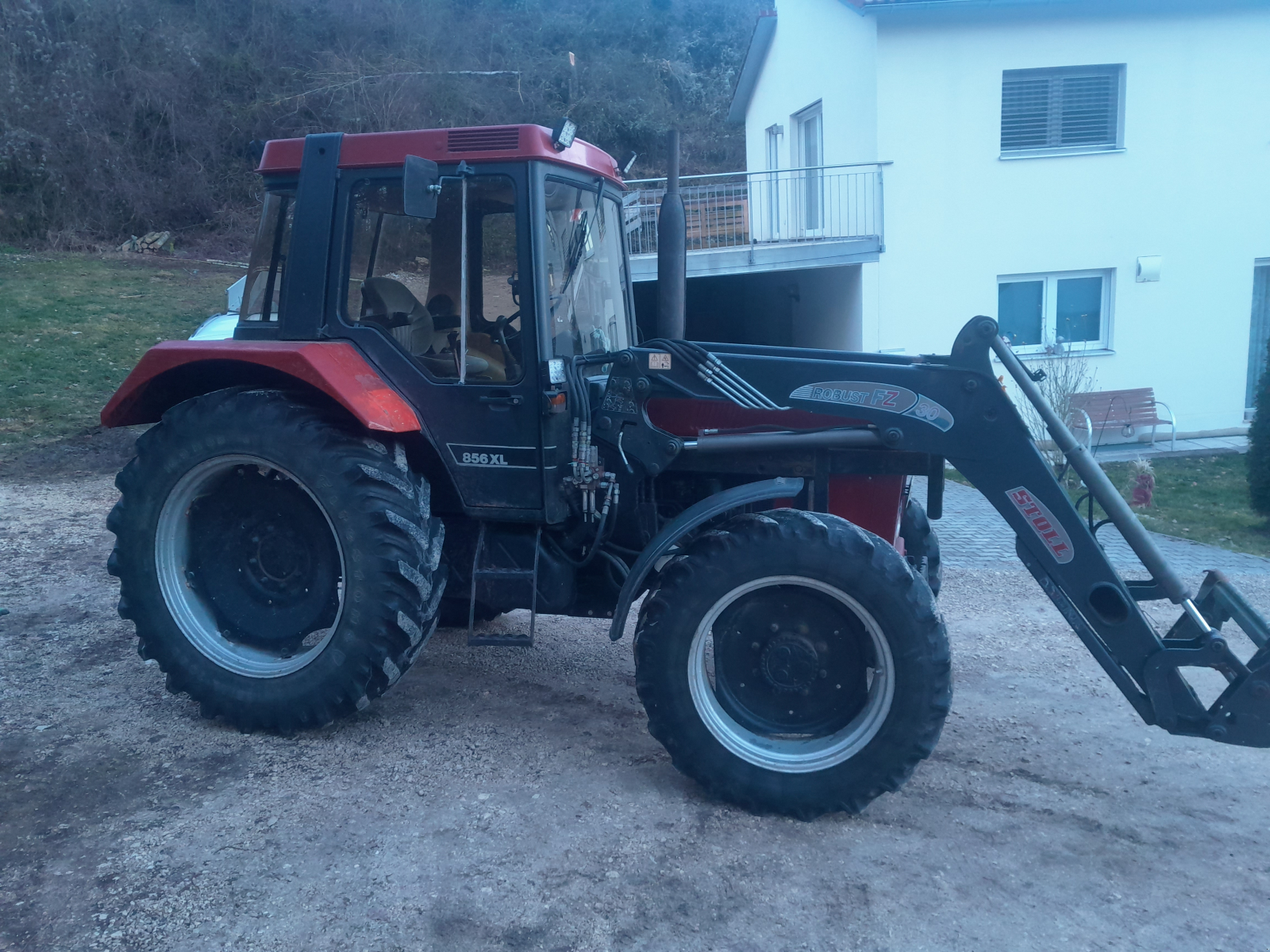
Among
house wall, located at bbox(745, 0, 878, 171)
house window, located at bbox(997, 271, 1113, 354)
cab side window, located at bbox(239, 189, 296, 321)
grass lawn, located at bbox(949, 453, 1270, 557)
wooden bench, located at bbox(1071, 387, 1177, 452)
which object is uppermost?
house wall, located at bbox(745, 0, 878, 171)

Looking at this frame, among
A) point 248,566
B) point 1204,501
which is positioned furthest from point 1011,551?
point 248,566

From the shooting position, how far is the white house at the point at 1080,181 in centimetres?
1213

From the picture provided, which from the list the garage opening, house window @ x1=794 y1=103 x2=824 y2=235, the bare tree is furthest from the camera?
house window @ x1=794 y1=103 x2=824 y2=235

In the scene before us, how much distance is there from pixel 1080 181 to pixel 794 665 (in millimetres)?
10795

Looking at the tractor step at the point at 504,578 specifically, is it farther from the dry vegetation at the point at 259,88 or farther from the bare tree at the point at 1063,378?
the dry vegetation at the point at 259,88

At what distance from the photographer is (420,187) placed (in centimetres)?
381

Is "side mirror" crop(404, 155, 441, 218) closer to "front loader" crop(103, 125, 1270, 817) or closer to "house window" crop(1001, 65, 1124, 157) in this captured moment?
"front loader" crop(103, 125, 1270, 817)

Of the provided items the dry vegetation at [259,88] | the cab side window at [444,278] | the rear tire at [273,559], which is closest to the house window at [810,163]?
the cab side window at [444,278]

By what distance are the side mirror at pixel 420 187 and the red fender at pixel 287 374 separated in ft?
2.18

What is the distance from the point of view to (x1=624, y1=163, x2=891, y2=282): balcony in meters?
12.6

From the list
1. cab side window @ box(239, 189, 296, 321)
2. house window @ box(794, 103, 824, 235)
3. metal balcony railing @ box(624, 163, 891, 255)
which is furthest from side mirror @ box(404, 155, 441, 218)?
house window @ box(794, 103, 824, 235)

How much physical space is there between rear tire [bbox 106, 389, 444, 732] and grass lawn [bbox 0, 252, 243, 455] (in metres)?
7.10

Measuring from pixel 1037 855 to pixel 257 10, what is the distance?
2949 cm

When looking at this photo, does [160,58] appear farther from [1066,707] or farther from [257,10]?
[1066,707]
